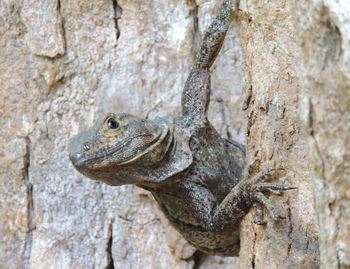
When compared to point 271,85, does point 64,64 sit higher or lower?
lower

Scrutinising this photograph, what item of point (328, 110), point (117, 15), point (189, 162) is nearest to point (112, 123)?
point (189, 162)

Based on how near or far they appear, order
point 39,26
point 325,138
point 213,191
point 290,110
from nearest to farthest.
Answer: point 325,138
point 290,110
point 213,191
point 39,26

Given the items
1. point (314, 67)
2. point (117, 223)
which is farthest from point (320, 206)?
point (117, 223)

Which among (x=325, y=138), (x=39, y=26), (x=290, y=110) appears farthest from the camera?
(x=39, y=26)

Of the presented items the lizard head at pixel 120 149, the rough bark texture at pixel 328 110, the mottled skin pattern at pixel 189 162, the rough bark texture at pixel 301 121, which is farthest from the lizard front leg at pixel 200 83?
the rough bark texture at pixel 328 110

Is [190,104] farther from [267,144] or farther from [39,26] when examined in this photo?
[39,26]

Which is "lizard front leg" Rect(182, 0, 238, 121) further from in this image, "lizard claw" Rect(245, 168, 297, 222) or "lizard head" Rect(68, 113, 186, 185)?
"lizard claw" Rect(245, 168, 297, 222)

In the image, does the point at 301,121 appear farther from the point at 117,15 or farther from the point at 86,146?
the point at 117,15
